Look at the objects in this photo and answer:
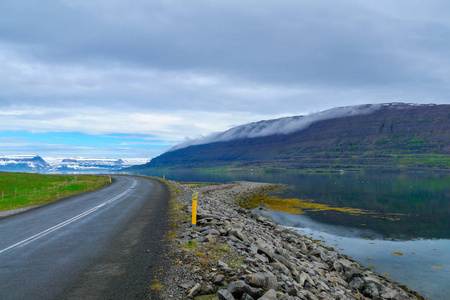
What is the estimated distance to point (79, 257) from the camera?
10.2 m

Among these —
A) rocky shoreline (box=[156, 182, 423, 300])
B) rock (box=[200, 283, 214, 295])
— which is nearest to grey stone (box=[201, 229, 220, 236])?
rocky shoreline (box=[156, 182, 423, 300])

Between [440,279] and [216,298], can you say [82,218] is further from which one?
[440,279]

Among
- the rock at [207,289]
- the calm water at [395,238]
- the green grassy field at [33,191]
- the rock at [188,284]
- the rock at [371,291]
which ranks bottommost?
the calm water at [395,238]

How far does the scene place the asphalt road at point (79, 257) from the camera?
7.44 m

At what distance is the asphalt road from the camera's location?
744 centimetres

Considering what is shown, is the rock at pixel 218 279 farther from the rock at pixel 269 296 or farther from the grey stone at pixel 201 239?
the grey stone at pixel 201 239

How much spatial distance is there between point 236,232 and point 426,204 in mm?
51669

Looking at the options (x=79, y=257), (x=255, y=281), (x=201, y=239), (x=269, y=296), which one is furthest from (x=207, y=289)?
(x=79, y=257)

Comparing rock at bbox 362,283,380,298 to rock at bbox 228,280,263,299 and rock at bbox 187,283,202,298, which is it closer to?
rock at bbox 228,280,263,299

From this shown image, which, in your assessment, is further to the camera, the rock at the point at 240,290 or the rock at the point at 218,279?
the rock at the point at 218,279

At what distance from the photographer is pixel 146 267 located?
895 centimetres

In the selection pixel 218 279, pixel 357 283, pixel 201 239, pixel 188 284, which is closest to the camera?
pixel 188 284

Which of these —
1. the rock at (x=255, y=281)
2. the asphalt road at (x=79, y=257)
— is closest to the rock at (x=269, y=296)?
the rock at (x=255, y=281)

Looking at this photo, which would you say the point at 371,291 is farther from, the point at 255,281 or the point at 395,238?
the point at 395,238
